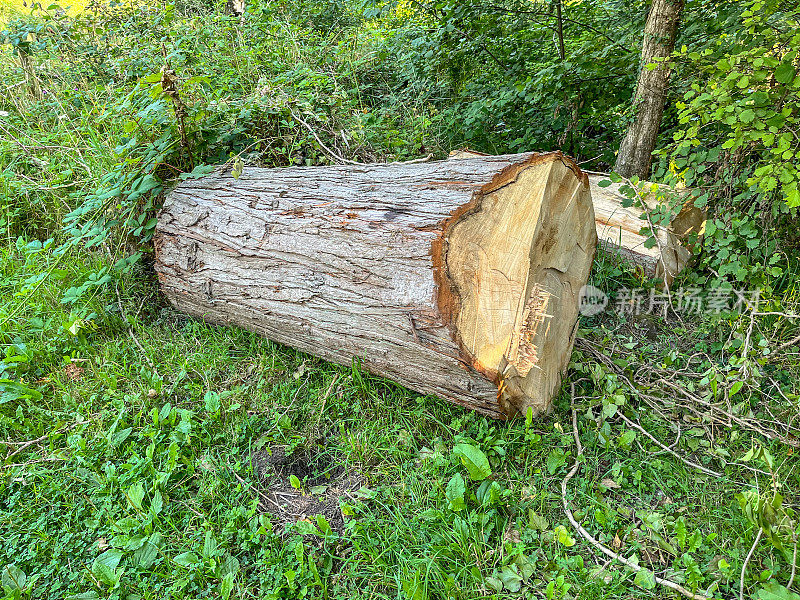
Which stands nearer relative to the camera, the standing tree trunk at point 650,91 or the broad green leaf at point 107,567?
the broad green leaf at point 107,567

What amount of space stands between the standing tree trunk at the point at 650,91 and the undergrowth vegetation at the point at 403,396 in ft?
0.44

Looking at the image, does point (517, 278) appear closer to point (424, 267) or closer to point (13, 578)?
point (424, 267)

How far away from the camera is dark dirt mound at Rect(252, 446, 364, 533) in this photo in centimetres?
201

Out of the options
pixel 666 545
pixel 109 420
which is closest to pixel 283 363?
pixel 109 420

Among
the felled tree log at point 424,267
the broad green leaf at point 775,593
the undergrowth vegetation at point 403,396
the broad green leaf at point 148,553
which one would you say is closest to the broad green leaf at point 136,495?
the undergrowth vegetation at point 403,396

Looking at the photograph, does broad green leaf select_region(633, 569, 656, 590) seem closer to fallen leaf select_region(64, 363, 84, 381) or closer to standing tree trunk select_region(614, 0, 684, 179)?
standing tree trunk select_region(614, 0, 684, 179)

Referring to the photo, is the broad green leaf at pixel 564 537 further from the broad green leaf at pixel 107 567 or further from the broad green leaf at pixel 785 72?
the broad green leaf at pixel 785 72

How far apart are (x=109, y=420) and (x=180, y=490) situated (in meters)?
0.60

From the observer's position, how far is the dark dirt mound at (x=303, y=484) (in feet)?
6.59

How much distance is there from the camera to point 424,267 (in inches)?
76.2

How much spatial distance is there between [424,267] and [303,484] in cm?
101

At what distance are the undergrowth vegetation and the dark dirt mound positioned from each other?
0.05 feet

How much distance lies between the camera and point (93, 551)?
74.7 inches

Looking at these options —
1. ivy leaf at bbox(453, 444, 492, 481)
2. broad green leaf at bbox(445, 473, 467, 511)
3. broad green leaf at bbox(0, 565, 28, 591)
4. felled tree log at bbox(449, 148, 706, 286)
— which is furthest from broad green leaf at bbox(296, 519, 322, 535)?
felled tree log at bbox(449, 148, 706, 286)
